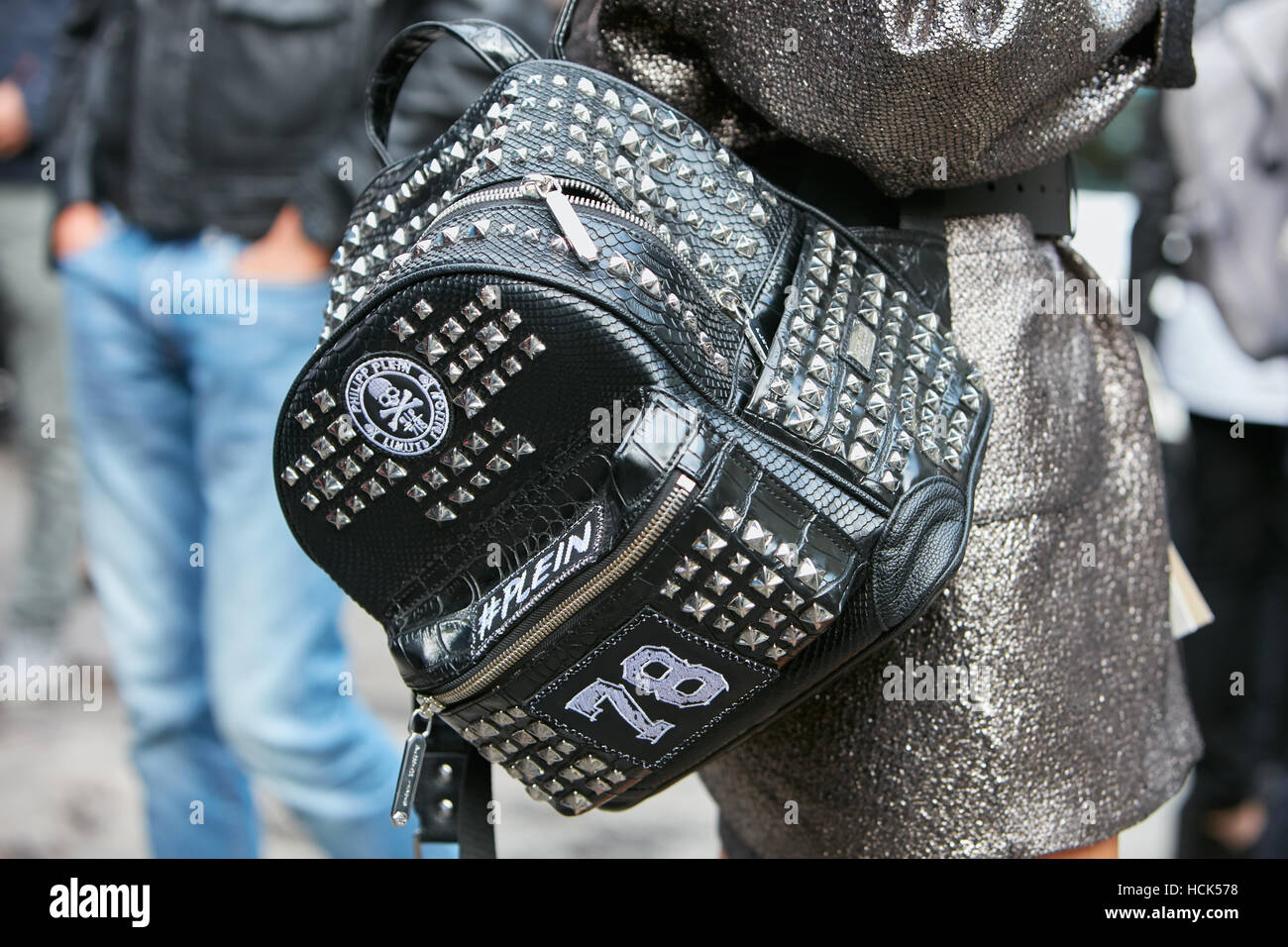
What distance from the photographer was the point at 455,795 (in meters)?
1.12

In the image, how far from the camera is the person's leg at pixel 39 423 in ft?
11.5

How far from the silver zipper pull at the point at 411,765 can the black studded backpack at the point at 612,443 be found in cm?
2

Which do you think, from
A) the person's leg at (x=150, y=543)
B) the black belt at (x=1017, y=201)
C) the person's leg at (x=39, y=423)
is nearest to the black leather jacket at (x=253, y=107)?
the person's leg at (x=150, y=543)

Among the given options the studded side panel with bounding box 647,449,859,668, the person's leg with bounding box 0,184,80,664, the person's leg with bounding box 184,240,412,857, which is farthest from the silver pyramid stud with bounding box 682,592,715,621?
the person's leg with bounding box 0,184,80,664

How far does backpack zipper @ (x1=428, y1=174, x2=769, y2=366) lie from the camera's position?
0.85m

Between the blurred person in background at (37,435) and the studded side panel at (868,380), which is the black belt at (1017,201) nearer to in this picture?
the studded side panel at (868,380)

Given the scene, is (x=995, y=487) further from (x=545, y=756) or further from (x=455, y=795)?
(x=455, y=795)

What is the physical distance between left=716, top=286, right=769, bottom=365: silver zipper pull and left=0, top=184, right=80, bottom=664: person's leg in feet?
9.37

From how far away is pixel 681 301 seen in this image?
2.88ft

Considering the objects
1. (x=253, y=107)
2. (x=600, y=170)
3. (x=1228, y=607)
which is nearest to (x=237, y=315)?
(x=253, y=107)

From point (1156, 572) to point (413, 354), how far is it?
0.74m

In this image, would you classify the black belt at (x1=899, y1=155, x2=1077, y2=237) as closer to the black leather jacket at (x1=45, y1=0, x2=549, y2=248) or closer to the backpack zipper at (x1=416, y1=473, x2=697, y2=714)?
the backpack zipper at (x1=416, y1=473, x2=697, y2=714)
